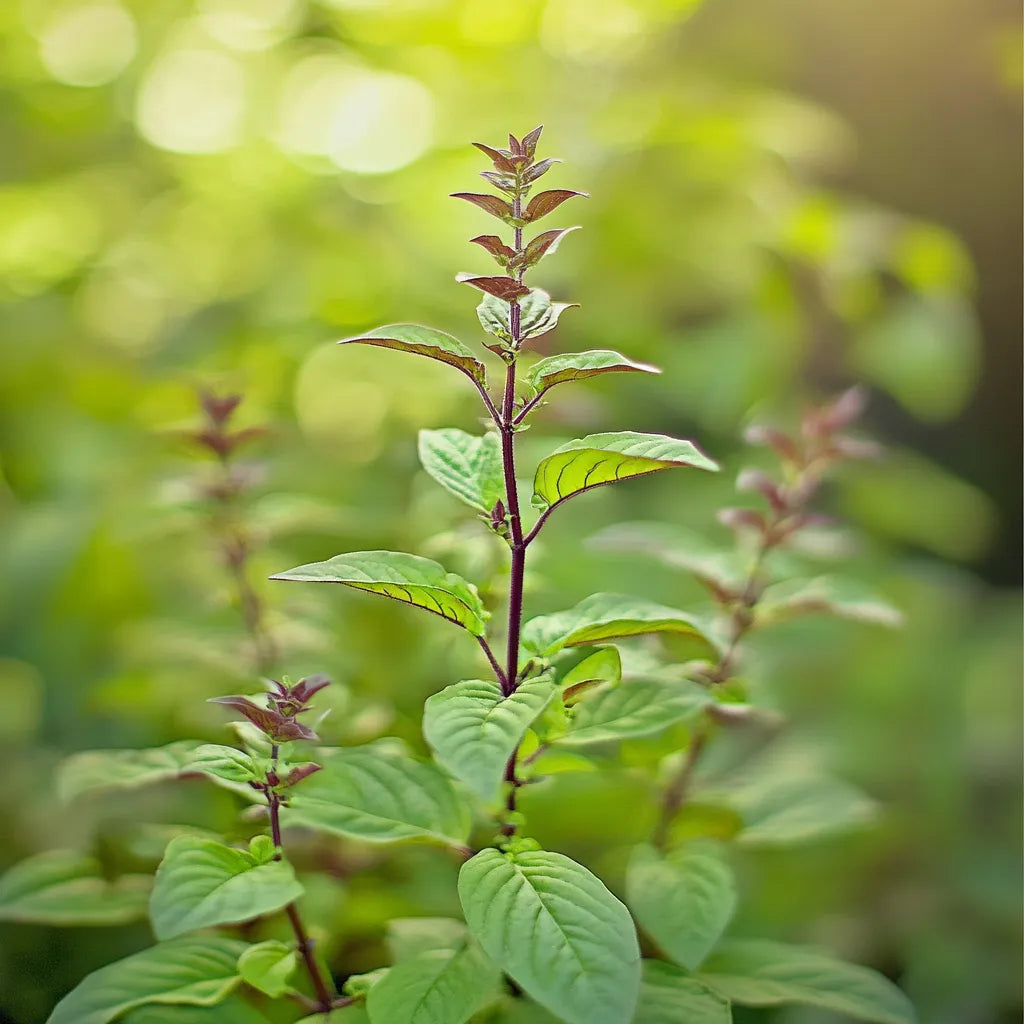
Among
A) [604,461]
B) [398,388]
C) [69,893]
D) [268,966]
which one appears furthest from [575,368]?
[398,388]

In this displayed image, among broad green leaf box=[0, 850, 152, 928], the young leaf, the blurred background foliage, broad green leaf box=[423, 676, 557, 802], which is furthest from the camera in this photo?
the blurred background foliage

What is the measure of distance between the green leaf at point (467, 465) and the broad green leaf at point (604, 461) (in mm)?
37

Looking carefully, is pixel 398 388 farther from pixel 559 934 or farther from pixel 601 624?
pixel 559 934

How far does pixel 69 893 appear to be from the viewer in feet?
2.33

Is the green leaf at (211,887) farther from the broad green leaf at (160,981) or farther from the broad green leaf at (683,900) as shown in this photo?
the broad green leaf at (683,900)

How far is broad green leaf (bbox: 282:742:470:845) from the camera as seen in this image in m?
0.58

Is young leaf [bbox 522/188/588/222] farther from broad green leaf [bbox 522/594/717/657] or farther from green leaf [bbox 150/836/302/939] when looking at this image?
green leaf [bbox 150/836/302/939]

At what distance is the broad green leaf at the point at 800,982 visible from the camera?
2.05ft

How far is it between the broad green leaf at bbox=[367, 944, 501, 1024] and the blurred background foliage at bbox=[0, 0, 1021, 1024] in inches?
7.9

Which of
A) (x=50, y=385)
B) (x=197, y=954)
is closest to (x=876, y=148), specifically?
(x=50, y=385)

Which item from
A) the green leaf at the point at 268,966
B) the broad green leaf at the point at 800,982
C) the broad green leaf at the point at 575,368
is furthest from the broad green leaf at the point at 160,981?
the broad green leaf at the point at 575,368

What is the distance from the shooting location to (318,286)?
1.50m

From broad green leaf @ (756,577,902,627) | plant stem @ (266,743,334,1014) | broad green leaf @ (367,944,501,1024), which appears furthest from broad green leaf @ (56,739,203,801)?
broad green leaf @ (756,577,902,627)

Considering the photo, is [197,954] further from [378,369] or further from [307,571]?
[378,369]
